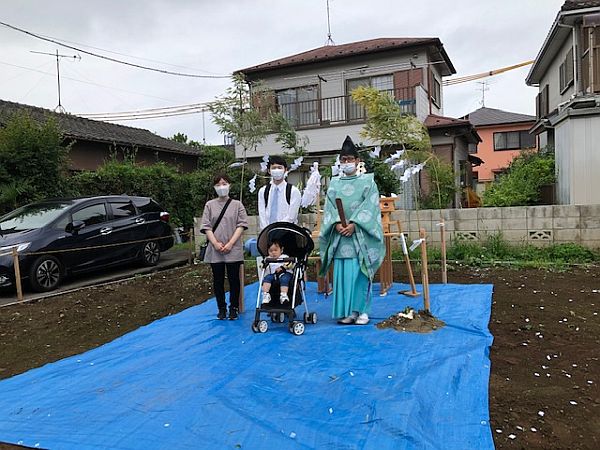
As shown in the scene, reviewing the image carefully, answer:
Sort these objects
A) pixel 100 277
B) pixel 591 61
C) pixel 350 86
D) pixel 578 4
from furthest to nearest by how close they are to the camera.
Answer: pixel 350 86
pixel 578 4
pixel 591 61
pixel 100 277

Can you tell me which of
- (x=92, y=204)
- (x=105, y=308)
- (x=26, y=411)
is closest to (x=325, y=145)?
(x=92, y=204)

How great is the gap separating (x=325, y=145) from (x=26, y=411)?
13.0 m

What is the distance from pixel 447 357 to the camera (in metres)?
3.42

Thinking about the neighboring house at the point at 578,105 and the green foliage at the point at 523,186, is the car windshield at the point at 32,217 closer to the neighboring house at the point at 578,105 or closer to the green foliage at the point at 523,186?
the green foliage at the point at 523,186

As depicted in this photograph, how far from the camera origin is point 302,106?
15875 millimetres

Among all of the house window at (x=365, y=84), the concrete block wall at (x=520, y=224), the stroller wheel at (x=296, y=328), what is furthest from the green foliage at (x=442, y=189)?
the stroller wheel at (x=296, y=328)

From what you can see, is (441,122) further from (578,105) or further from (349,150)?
(349,150)

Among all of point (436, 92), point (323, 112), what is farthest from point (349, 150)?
point (436, 92)

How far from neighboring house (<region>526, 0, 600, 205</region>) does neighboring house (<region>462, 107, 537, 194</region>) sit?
A: 46.9 feet

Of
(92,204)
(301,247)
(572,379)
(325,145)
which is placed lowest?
(572,379)

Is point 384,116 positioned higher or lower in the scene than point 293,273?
higher

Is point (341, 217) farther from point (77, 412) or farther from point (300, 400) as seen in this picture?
point (77, 412)

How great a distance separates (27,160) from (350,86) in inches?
388

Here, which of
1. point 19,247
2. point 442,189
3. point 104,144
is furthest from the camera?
point 104,144
